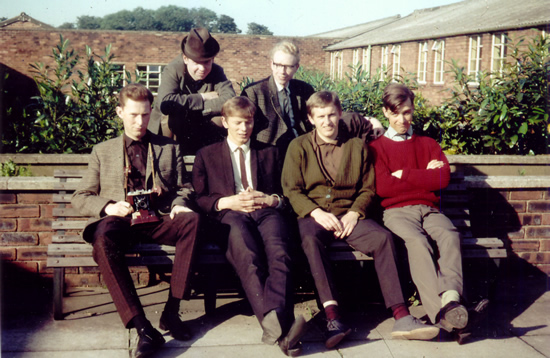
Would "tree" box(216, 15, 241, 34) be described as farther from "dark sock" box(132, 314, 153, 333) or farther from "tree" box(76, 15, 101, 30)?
"dark sock" box(132, 314, 153, 333)

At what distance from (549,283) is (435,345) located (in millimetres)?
1916

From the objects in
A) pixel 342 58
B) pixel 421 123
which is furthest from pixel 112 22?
pixel 421 123

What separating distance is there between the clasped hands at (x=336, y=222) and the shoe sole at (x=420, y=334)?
0.79 m

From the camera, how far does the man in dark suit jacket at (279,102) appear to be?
15.6 ft

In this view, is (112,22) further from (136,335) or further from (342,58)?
(136,335)

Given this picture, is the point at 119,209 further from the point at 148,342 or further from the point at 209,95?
the point at 209,95

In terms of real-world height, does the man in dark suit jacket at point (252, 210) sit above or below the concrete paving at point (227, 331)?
above

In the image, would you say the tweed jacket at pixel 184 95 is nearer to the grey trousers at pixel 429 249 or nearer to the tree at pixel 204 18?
the grey trousers at pixel 429 249

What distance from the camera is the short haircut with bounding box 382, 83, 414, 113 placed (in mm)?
4344

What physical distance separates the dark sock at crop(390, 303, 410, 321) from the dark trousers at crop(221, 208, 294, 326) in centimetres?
69

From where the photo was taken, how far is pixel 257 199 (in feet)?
13.8

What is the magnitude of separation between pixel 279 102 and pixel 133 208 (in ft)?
5.33

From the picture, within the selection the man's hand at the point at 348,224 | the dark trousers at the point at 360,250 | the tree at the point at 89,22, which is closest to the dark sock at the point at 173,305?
the dark trousers at the point at 360,250

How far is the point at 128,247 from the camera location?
3.97m
